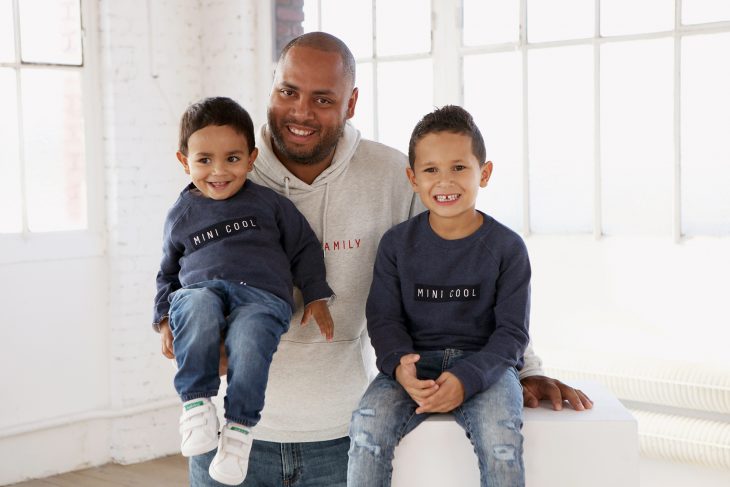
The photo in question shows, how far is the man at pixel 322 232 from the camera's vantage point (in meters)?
2.15

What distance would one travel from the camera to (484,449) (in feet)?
5.89

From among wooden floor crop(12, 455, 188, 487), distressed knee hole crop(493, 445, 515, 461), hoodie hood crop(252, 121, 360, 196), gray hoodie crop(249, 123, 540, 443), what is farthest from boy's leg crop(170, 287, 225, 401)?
wooden floor crop(12, 455, 188, 487)

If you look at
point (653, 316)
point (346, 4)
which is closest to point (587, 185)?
point (653, 316)

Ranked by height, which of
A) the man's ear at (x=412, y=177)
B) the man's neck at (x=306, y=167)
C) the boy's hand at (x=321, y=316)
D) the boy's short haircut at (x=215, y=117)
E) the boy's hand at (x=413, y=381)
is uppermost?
the boy's short haircut at (x=215, y=117)

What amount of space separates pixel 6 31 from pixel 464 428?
11.1 ft

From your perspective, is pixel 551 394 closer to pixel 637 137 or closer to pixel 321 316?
pixel 321 316

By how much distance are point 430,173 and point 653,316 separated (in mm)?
1894

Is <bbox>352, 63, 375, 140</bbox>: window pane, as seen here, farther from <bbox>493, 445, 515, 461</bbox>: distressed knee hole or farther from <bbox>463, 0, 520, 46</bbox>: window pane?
<bbox>493, 445, 515, 461</bbox>: distressed knee hole

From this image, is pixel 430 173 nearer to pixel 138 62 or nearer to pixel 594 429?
pixel 594 429

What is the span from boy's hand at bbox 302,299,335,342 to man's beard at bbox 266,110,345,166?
0.34 metres

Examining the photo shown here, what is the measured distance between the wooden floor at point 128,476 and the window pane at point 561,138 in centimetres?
208

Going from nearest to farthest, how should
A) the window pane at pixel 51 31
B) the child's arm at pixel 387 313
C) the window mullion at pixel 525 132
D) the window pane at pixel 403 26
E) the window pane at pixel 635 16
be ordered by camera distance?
the child's arm at pixel 387 313 < the window pane at pixel 635 16 < the window mullion at pixel 525 132 < the window pane at pixel 403 26 < the window pane at pixel 51 31

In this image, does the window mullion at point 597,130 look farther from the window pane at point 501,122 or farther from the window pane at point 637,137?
the window pane at point 501,122

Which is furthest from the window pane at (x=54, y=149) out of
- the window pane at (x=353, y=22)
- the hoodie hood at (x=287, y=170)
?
the hoodie hood at (x=287, y=170)
